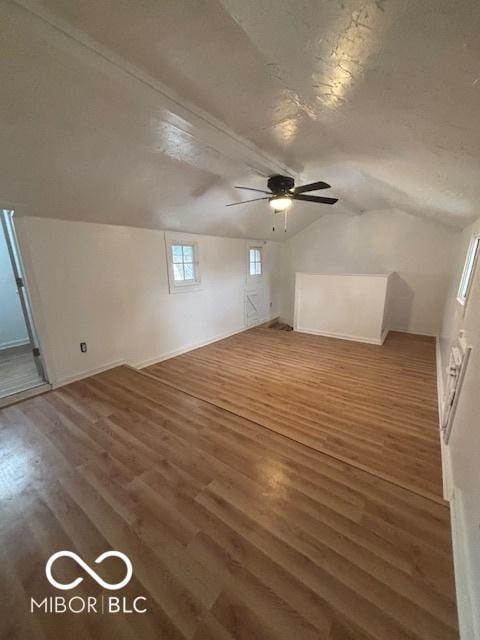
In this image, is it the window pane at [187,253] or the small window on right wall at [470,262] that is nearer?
the small window on right wall at [470,262]

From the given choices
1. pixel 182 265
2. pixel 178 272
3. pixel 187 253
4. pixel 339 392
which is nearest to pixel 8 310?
pixel 178 272

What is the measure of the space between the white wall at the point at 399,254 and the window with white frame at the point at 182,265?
3.30m

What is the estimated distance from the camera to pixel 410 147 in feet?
4.52

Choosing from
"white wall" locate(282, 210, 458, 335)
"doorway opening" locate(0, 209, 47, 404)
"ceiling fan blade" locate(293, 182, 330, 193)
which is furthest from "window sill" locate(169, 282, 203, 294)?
"white wall" locate(282, 210, 458, 335)

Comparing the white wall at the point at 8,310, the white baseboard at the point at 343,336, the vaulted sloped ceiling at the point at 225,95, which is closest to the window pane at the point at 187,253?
the vaulted sloped ceiling at the point at 225,95

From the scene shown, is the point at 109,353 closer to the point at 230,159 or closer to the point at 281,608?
the point at 230,159

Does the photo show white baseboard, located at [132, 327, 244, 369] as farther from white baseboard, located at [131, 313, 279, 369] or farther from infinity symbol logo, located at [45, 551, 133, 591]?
infinity symbol logo, located at [45, 551, 133, 591]

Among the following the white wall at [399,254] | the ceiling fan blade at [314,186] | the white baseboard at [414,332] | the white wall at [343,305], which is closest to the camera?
the ceiling fan blade at [314,186]

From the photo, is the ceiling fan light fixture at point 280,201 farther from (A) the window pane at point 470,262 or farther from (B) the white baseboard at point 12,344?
(B) the white baseboard at point 12,344

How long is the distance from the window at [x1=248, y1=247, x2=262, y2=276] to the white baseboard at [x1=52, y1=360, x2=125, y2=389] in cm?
358

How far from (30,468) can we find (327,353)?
4.03 meters

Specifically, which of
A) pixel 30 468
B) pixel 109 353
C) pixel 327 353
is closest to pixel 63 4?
pixel 30 468

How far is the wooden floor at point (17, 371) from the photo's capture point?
277 cm

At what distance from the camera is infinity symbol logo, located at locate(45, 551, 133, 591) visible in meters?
1.14
